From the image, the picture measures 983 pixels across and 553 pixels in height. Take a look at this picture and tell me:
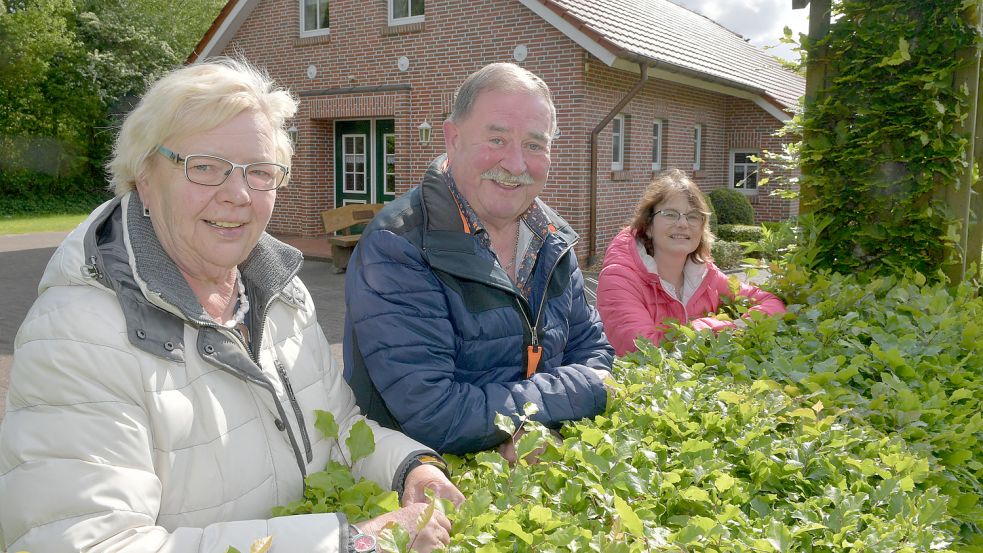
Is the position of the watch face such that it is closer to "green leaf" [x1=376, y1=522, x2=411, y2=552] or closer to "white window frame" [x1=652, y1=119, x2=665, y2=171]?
"green leaf" [x1=376, y1=522, x2=411, y2=552]

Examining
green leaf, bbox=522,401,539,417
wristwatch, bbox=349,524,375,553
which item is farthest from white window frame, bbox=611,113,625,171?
wristwatch, bbox=349,524,375,553

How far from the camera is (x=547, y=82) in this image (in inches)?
525

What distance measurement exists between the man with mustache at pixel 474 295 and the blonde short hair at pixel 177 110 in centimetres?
58

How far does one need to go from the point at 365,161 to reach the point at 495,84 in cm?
1521

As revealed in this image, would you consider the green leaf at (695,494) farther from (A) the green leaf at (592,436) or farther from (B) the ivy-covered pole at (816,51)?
(B) the ivy-covered pole at (816,51)

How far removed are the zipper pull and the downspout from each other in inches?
453

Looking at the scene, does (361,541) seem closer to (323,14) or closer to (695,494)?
(695,494)

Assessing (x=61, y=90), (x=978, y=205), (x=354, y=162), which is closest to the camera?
(x=978, y=205)

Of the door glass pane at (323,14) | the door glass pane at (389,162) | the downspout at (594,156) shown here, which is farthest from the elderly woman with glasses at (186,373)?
the door glass pane at (323,14)

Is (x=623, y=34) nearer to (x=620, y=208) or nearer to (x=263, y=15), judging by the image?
(x=620, y=208)

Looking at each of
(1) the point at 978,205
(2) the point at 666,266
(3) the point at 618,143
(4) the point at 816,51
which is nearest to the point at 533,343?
(2) the point at 666,266

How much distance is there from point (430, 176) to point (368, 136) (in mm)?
15092

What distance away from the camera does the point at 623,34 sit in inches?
536

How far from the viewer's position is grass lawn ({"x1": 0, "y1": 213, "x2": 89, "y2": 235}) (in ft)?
70.8
